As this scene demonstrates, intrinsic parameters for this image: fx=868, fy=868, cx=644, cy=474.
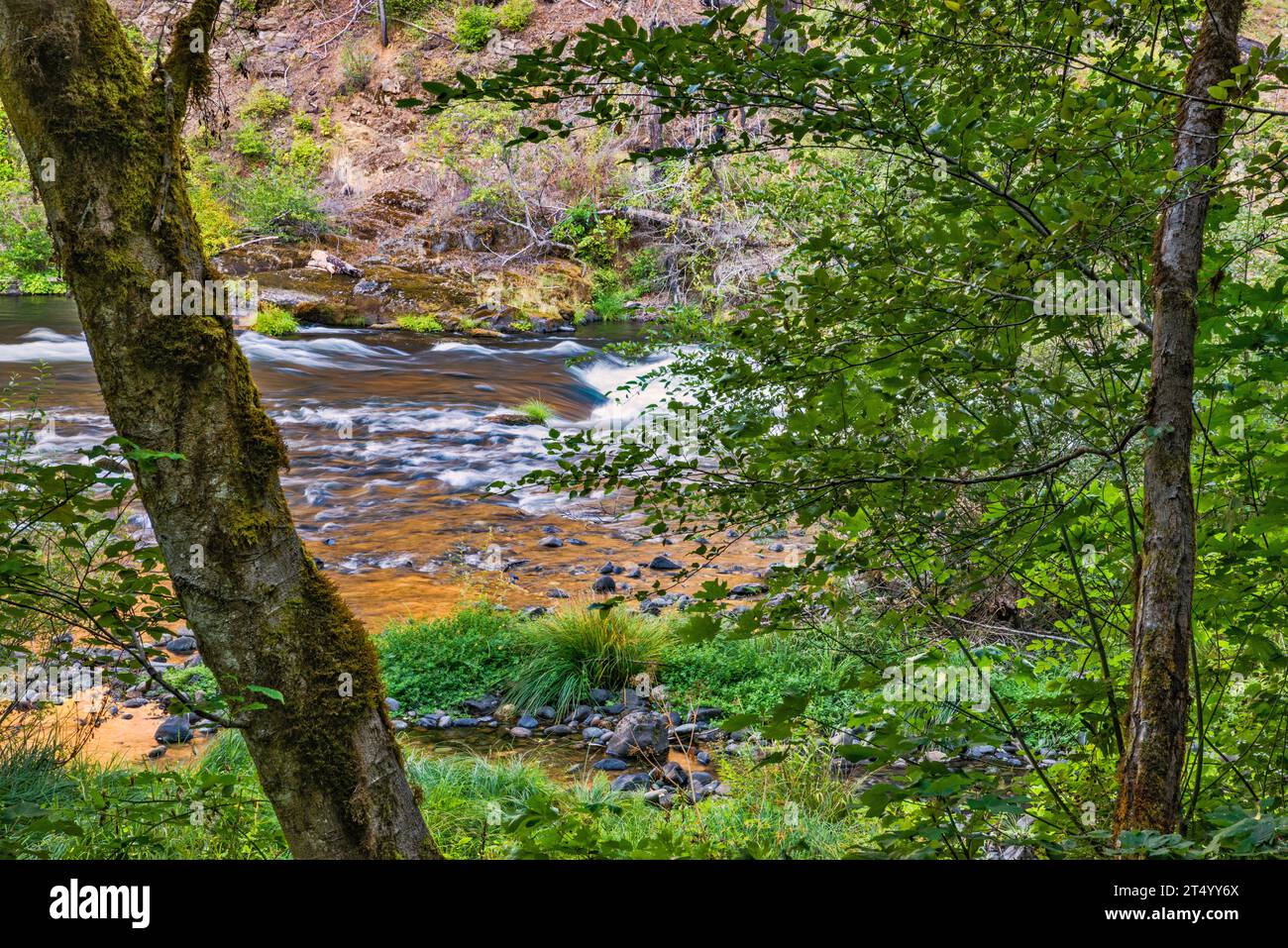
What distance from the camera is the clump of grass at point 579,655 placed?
6324 mm

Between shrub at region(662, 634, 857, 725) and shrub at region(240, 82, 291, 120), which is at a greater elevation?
shrub at region(240, 82, 291, 120)

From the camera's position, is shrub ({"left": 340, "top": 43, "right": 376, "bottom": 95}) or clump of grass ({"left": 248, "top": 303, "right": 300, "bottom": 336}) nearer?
clump of grass ({"left": 248, "top": 303, "right": 300, "bottom": 336})

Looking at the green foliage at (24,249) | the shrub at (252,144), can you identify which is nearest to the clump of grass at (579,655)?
the green foliage at (24,249)

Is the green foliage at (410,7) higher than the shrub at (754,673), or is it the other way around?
the green foliage at (410,7)

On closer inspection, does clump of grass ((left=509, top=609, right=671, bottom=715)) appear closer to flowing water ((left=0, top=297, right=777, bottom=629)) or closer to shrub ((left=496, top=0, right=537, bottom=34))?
flowing water ((left=0, top=297, right=777, bottom=629))

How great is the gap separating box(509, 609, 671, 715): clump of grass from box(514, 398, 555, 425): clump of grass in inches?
261

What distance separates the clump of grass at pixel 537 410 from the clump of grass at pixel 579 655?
21.8 ft

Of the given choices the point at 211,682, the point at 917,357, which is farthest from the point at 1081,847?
the point at 211,682

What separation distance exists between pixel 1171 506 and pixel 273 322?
1726 cm

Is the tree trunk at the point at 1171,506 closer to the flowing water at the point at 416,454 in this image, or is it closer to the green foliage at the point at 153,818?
the green foliage at the point at 153,818

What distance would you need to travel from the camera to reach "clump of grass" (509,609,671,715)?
6.32 meters

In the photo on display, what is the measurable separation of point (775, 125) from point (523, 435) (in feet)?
35.6

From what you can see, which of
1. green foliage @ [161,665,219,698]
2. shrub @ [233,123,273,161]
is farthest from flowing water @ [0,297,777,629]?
shrub @ [233,123,273,161]
